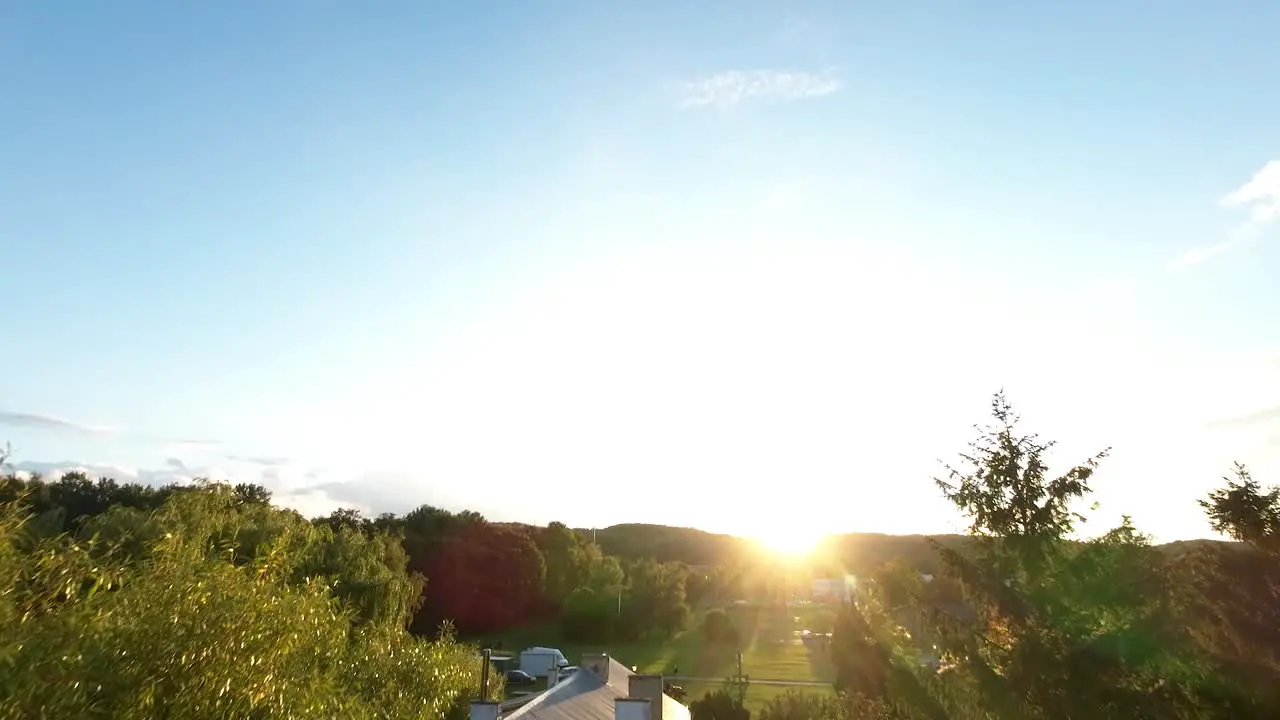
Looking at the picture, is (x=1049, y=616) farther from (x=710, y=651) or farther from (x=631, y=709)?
(x=710, y=651)

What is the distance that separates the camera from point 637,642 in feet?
243

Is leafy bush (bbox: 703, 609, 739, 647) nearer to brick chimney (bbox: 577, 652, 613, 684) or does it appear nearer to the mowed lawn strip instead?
the mowed lawn strip

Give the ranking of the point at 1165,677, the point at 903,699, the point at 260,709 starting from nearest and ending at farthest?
the point at 260,709, the point at 1165,677, the point at 903,699

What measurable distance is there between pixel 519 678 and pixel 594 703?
26.2 metres

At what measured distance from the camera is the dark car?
50.9 m

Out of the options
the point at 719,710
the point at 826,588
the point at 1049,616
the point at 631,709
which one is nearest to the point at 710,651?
the point at 719,710

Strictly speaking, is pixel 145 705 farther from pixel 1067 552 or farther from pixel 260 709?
pixel 1067 552

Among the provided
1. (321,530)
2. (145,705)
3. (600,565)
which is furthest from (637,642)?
(145,705)

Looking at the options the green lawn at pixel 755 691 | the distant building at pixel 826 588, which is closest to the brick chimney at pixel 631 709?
the green lawn at pixel 755 691

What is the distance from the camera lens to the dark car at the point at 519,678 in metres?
50.9

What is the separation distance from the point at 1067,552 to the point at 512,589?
207ft

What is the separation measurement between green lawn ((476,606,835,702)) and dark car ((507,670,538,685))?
7623 mm

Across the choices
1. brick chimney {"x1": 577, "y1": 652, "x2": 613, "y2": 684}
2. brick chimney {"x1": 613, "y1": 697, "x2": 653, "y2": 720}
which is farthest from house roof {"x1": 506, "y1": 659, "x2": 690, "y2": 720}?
brick chimney {"x1": 613, "y1": 697, "x2": 653, "y2": 720}

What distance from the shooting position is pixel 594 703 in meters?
27.5
